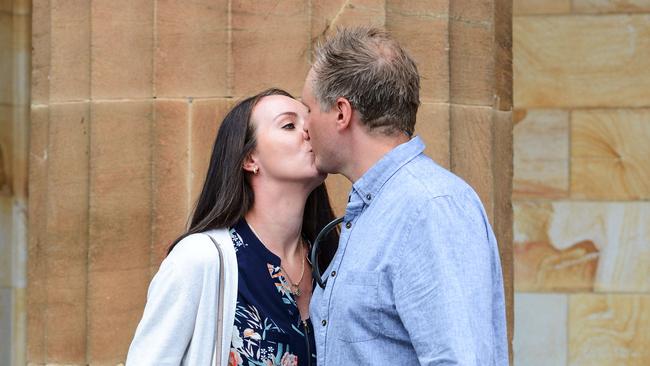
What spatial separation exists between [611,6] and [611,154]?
A: 0.79 meters

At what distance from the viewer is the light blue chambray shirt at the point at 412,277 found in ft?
7.32

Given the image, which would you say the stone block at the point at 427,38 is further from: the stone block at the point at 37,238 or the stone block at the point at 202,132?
the stone block at the point at 37,238

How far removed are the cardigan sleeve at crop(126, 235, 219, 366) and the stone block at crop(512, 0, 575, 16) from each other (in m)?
3.69

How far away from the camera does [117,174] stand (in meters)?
4.14

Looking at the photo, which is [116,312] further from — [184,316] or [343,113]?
[343,113]

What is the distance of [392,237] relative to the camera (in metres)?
2.36

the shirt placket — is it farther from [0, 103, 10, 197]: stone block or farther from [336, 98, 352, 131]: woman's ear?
[0, 103, 10, 197]: stone block

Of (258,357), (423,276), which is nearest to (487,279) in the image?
(423,276)

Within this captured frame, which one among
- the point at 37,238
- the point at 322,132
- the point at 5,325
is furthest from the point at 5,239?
the point at 322,132

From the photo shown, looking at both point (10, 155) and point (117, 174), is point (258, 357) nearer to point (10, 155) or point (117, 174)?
point (117, 174)

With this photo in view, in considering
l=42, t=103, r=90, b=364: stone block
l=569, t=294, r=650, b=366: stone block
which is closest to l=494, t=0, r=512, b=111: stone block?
l=42, t=103, r=90, b=364: stone block

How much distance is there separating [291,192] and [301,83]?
109cm

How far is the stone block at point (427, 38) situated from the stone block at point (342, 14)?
0.18 feet

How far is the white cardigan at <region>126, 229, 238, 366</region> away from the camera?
2.76 meters
